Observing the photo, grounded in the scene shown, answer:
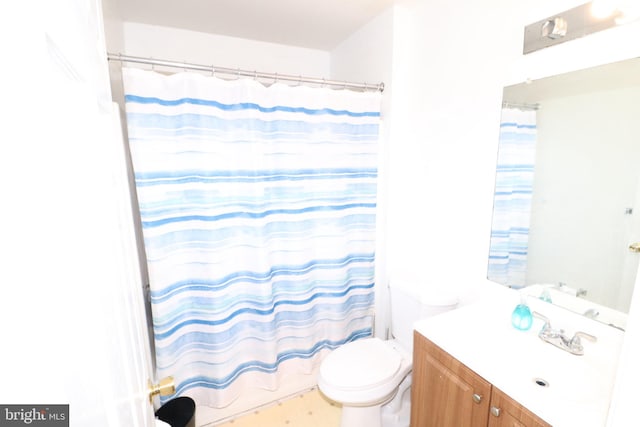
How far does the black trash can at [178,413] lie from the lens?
140 cm

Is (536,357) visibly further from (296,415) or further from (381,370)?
(296,415)

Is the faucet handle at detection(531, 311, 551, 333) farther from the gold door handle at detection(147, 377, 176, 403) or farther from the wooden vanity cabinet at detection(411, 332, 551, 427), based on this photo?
the gold door handle at detection(147, 377, 176, 403)

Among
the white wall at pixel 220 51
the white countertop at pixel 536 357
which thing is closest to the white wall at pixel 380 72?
the white wall at pixel 220 51

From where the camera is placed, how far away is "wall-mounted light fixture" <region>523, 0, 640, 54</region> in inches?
38.5

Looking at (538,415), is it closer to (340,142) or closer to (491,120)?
(491,120)

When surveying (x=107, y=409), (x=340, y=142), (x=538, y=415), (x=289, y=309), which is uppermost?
(x=340, y=142)

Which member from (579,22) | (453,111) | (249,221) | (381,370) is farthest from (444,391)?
(579,22)

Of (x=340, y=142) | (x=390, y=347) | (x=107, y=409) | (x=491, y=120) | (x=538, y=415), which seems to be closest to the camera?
(x=107, y=409)

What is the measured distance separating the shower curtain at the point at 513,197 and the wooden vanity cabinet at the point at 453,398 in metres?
0.56

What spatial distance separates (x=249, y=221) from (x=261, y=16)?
4.52 ft

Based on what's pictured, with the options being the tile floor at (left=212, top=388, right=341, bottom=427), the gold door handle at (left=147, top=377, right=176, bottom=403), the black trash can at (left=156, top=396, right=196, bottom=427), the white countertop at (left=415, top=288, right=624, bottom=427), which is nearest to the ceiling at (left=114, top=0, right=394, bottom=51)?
the white countertop at (left=415, top=288, right=624, bottom=427)

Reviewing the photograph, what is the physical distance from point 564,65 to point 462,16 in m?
0.61

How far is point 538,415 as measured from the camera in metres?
0.87

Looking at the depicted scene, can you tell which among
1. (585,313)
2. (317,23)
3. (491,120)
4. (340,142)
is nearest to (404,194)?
(340,142)
